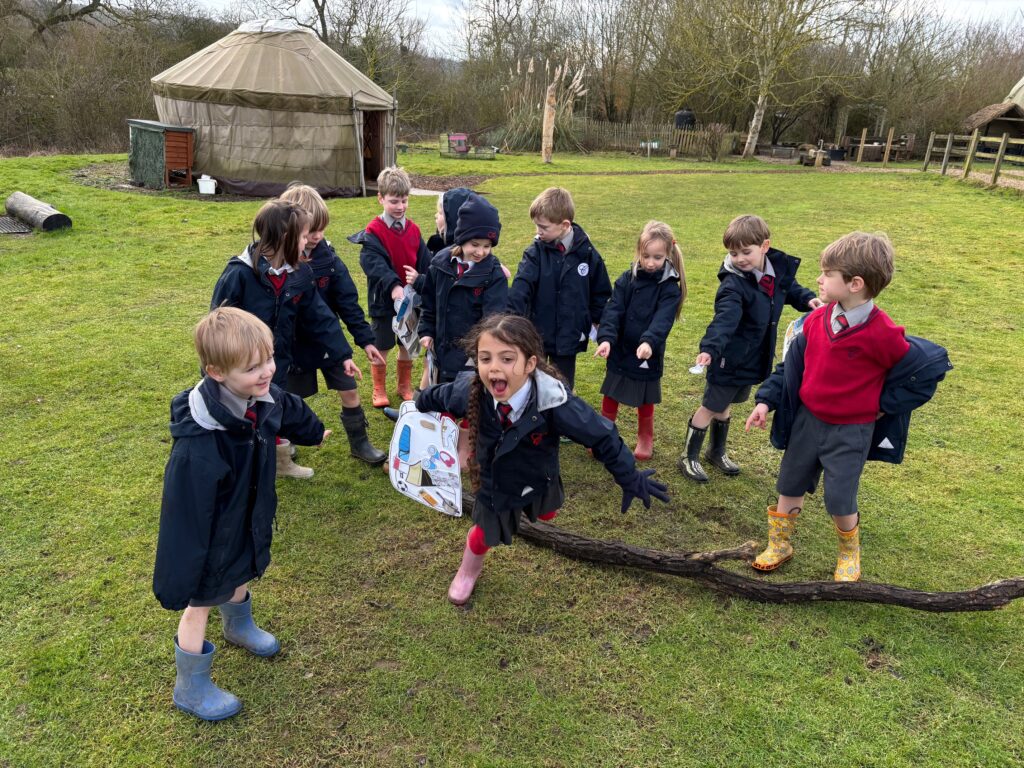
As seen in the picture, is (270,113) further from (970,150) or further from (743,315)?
(970,150)

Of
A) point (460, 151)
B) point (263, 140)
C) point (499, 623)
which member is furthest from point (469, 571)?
point (460, 151)

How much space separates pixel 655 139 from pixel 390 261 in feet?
97.1

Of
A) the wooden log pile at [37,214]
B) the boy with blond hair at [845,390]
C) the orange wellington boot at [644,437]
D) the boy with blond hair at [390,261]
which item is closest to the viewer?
the boy with blond hair at [845,390]

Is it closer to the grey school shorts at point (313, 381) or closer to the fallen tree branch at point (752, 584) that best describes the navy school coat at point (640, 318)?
the fallen tree branch at point (752, 584)

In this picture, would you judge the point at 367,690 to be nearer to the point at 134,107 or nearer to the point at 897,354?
the point at 897,354

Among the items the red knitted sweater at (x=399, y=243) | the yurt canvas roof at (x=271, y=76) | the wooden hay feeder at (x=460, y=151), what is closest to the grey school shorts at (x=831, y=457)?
the red knitted sweater at (x=399, y=243)

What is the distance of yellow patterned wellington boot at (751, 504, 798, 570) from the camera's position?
3.59m

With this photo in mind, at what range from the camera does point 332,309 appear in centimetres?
454

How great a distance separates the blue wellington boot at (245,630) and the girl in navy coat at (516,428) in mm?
990

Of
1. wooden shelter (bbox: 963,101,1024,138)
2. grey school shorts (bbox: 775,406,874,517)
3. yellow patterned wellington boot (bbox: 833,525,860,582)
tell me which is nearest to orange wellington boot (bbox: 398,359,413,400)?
grey school shorts (bbox: 775,406,874,517)

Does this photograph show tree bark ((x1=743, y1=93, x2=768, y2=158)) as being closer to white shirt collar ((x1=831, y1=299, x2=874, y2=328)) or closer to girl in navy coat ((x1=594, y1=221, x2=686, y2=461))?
girl in navy coat ((x1=594, y1=221, x2=686, y2=461))

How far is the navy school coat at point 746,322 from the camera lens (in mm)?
4047

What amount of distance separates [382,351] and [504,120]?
31.3m

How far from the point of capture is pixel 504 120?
34.1 m
